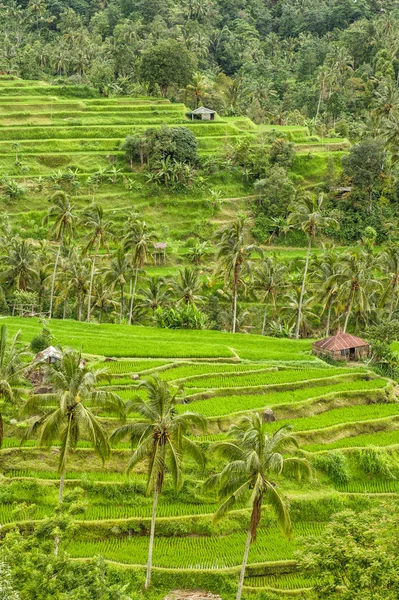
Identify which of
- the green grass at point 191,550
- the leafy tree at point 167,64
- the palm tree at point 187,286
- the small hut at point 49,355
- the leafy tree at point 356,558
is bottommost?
the palm tree at point 187,286

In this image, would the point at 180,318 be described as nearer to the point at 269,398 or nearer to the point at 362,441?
the point at 269,398

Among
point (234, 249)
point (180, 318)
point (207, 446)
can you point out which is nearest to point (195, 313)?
point (180, 318)

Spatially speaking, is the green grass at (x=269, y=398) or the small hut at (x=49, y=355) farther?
the small hut at (x=49, y=355)

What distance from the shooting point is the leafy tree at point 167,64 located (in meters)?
105

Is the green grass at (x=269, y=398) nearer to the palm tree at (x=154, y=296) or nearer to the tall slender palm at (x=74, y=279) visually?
the palm tree at (x=154, y=296)

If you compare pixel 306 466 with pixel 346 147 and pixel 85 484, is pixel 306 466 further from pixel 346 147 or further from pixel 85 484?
pixel 346 147

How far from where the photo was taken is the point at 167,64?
→ 10625 cm

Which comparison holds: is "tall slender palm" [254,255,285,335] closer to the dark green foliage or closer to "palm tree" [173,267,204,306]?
"palm tree" [173,267,204,306]

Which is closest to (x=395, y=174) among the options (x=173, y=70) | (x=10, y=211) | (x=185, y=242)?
(x=185, y=242)

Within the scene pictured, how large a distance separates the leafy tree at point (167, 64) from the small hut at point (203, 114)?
238 inches

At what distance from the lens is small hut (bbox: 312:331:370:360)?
52.9 m

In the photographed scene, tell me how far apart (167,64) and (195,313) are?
5868 cm

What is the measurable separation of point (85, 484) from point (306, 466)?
40.8 ft

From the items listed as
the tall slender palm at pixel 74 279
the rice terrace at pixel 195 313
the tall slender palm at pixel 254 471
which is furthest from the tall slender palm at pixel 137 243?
the tall slender palm at pixel 254 471
